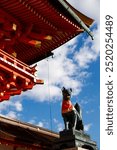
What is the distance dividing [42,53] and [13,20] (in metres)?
2.82

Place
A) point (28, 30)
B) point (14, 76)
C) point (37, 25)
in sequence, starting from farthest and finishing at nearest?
point (37, 25)
point (28, 30)
point (14, 76)

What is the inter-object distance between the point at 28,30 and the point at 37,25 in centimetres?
36

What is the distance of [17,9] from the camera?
38.1 feet

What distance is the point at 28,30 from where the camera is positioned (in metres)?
12.6

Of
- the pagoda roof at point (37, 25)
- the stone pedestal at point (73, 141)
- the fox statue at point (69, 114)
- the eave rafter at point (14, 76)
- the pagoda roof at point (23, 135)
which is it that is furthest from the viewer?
the pagoda roof at point (23, 135)

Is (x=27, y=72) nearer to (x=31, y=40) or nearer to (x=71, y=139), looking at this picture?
(x=31, y=40)

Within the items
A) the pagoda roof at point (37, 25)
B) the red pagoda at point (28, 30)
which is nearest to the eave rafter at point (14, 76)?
the red pagoda at point (28, 30)

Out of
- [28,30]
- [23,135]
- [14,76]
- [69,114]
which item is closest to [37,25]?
[28,30]

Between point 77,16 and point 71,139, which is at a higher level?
point 77,16

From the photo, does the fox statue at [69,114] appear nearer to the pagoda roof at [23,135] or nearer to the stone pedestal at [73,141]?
the stone pedestal at [73,141]

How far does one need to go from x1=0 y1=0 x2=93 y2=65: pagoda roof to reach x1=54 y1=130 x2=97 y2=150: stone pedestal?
12.1 feet

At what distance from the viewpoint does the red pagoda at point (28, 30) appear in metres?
11.6

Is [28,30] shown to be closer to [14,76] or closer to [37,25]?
[37,25]

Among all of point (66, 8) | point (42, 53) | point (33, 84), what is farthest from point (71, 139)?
point (42, 53)
